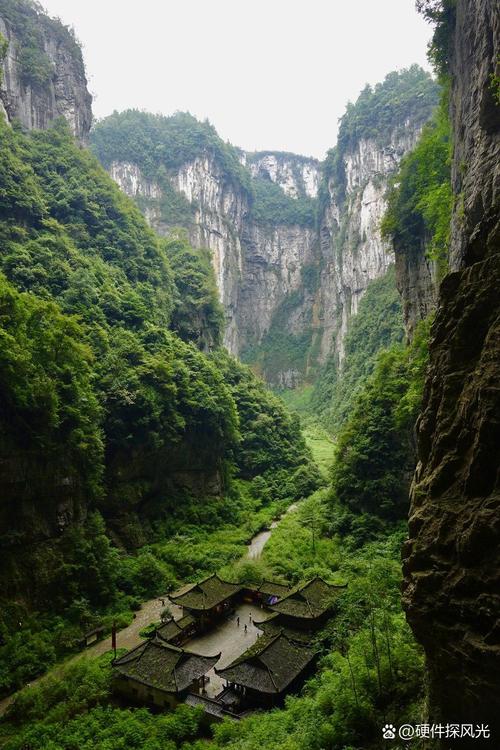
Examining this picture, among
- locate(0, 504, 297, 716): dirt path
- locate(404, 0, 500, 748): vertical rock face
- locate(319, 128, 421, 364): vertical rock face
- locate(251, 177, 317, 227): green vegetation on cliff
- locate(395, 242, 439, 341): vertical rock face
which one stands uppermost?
locate(251, 177, 317, 227): green vegetation on cliff

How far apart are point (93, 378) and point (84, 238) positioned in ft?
60.5

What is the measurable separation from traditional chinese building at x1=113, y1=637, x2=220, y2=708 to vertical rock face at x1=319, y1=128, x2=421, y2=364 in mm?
60577

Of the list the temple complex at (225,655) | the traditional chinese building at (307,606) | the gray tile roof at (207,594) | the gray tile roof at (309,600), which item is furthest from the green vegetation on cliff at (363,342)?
the temple complex at (225,655)

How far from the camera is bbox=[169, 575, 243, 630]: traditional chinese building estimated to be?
1898 cm

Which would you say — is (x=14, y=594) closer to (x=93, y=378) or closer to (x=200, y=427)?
(x=93, y=378)

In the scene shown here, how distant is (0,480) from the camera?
1761cm

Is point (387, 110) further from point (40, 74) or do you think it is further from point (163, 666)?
point (163, 666)

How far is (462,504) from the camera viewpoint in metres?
6.18

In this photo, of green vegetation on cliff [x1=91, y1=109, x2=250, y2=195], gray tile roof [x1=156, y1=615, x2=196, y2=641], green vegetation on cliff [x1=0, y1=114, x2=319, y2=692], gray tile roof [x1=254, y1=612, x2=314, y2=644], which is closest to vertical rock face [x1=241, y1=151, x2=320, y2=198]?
green vegetation on cliff [x1=91, y1=109, x2=250, y2=195]

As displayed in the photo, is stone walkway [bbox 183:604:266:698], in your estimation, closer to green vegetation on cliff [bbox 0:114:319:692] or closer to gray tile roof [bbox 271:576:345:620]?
gray tile roof [bbox 271:576:345:620]

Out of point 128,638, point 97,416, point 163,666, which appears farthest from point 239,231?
point 163,666

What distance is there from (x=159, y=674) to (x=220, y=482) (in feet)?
61.5

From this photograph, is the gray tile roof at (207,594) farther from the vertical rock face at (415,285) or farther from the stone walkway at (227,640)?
the vertical rock face at (415,285)

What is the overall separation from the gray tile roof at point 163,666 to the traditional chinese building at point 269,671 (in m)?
0.81
